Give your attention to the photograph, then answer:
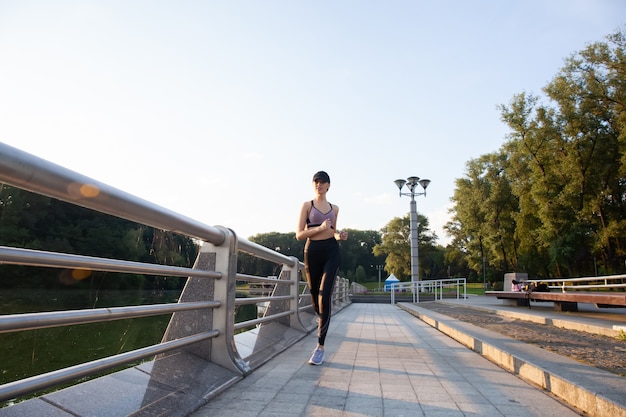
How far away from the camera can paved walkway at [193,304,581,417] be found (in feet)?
8.02

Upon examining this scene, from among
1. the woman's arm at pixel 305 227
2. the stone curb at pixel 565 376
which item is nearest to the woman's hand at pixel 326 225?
the woman's arm at pixel 305 227

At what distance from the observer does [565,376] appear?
287 cm

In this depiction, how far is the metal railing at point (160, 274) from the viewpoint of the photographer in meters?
1.50

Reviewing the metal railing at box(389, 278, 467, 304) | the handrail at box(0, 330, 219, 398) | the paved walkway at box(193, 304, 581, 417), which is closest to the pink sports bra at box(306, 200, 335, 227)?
the paved walkway at box(193, 304, 581, 417)

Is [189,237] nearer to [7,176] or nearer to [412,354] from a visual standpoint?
[7,176]

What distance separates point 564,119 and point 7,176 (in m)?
28.5

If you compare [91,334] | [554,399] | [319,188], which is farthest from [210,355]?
[91,334]

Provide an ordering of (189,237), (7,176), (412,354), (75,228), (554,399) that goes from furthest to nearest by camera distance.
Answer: (412,354) < (75,228) < (189,237) < (554,399) < (7,176)

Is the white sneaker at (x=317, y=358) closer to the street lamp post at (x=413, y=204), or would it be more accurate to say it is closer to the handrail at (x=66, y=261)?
the handrail at (x=66, y=261)

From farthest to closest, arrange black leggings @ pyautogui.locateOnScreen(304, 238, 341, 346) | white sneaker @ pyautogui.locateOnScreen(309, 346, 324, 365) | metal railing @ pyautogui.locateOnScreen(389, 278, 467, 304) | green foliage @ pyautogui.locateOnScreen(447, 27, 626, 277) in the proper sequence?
green foliage @ pyautogui.locateOnScreen(447, 27, 626, 277) < metal railing @ pyautogui.locateOnScreen(389, 278, 467, 304) < black leggings @ pyautogui.locateOnScreen(304, 238, 341, 346) < white sneaker @ pyautogui.locateOnScreen(309, 346, 324, 365)

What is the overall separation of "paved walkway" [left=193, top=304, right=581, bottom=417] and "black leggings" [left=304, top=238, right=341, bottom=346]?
0.44 meters

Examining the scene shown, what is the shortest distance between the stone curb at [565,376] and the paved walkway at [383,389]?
81 mm

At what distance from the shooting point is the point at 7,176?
145 centimetres

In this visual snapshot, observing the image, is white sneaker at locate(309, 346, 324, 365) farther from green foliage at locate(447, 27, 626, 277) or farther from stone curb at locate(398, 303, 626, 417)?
green foliage at locate(447, 27, 626, 277)
